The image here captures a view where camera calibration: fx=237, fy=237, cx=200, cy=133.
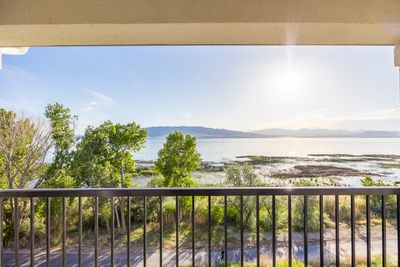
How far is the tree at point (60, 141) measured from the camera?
3.71 m

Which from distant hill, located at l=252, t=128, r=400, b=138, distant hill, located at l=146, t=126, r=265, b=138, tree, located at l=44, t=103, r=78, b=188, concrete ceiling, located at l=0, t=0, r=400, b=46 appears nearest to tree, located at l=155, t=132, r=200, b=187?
distant hill, located at l=146, t=126, r=265, b=138

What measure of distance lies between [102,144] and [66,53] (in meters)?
1.65

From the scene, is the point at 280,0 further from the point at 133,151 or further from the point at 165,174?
the point at 133,151

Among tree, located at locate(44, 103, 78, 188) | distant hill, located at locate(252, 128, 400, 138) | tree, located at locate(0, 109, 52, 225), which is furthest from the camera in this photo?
tree, located at locate(44, 103, 78, 188)

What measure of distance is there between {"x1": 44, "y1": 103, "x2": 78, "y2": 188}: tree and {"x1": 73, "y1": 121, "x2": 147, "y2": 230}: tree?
0.17 meters

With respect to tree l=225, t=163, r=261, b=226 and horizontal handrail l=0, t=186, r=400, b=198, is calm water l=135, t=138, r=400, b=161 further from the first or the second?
horizontal handrail l=0, t=186, r=400, b=198

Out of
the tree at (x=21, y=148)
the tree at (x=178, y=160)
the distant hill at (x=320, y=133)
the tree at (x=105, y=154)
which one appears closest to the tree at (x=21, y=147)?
the tree at (x=21, y=148)

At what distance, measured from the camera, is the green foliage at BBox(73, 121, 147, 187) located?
384 centimetres

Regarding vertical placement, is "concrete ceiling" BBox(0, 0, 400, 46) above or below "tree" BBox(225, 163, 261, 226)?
above

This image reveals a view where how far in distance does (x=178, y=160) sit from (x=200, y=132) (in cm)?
53

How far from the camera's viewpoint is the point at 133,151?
12.1ft

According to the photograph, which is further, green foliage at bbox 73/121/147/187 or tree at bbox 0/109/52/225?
green foliage at bbox 73/121/147/187

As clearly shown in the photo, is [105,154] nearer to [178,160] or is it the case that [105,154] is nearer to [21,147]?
[21,147]

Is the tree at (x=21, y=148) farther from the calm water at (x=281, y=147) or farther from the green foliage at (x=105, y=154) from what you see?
the calm water at (x=281, y=147)
